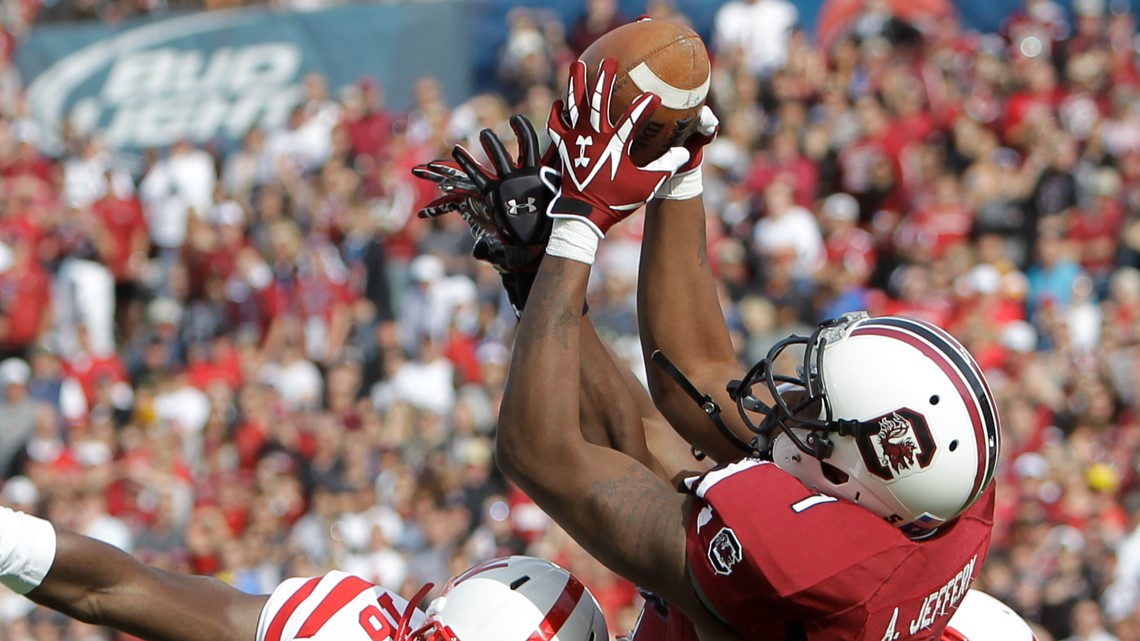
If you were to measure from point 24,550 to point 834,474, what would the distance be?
1599 mm

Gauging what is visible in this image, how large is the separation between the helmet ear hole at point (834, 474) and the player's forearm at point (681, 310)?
660 mm

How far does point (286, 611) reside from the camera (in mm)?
3518

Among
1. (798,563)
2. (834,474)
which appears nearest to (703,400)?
(834,474)

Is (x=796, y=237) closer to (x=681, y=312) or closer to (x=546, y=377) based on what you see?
(x=681, y=312)

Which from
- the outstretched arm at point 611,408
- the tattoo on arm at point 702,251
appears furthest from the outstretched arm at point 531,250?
the tattoo on arm at point 702,251

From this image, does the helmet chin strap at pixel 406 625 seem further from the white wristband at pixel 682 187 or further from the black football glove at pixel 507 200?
the white wristband at pixel 682 187

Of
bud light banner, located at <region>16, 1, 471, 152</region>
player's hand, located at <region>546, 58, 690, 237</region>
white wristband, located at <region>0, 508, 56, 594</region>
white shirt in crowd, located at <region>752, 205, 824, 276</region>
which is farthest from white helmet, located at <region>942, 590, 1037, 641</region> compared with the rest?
bud light banner, located at <region>16, 1, 471, 152</region>

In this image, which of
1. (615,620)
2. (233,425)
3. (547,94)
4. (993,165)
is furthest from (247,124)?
(615,620)

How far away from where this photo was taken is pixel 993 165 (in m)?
10.6

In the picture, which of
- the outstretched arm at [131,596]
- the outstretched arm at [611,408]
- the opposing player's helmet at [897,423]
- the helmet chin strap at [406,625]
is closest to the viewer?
the opposing player's helmet at [897,423]

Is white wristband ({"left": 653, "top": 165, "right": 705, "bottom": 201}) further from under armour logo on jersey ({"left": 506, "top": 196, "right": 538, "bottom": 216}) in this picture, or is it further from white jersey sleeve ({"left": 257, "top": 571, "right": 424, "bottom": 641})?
white jersey sleeve ({"left": 257, "top": 571, "right": 424, "bottom": 641})

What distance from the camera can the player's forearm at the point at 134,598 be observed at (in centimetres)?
335

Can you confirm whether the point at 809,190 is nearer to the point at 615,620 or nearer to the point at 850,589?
the point at 615,620

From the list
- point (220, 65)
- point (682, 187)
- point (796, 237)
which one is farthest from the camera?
point (220, 65)
